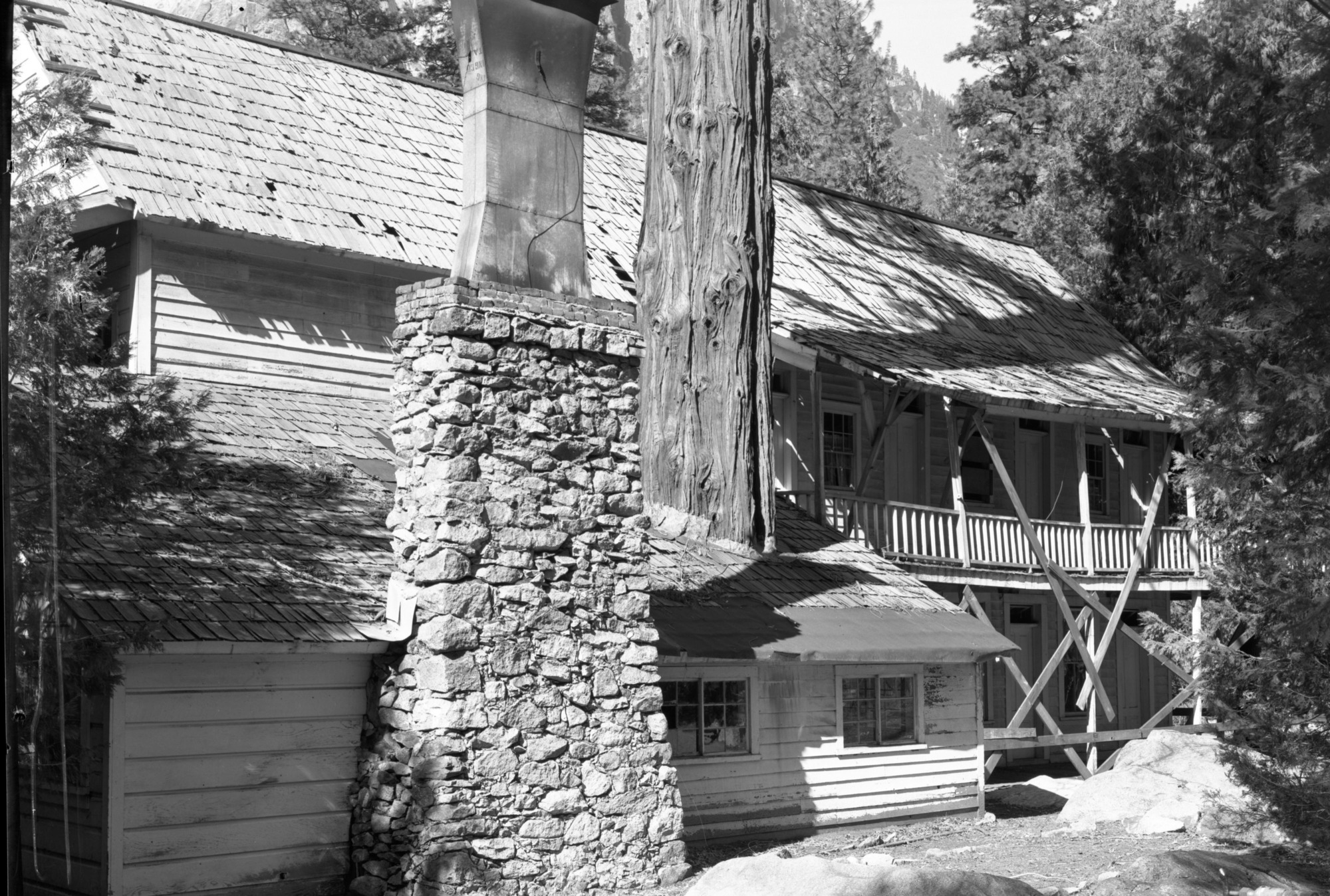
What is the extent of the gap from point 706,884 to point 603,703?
1834 millimetres

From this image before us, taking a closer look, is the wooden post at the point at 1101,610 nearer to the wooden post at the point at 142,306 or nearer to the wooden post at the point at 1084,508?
the wooden post at the point at 1084,508

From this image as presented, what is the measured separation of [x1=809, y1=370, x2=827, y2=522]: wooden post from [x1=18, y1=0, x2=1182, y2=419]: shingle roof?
596mm

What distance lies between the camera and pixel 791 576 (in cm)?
1599

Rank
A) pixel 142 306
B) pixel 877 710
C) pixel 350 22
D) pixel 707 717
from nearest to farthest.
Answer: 1. pixel 707 717
2. pixel 142 306
3. pixel 877 710
4. pixel 350 22

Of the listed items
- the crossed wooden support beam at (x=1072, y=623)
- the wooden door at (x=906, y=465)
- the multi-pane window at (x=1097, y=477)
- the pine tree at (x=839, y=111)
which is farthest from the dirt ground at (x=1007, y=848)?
the pine tree at (x=839, y=111)

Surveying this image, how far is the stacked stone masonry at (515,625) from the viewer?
1080 cm

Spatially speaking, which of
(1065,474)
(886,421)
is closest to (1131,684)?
(1065,474)

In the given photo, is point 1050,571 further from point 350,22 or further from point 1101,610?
point 350,22

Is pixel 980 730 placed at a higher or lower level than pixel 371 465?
lower

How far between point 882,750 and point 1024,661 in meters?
9.77

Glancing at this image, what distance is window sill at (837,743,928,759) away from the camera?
15.5 meters

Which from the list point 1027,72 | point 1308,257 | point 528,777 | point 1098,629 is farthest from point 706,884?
point 1027,72

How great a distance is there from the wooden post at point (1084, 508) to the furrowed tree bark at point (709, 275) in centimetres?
645

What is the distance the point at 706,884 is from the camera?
10.3m
